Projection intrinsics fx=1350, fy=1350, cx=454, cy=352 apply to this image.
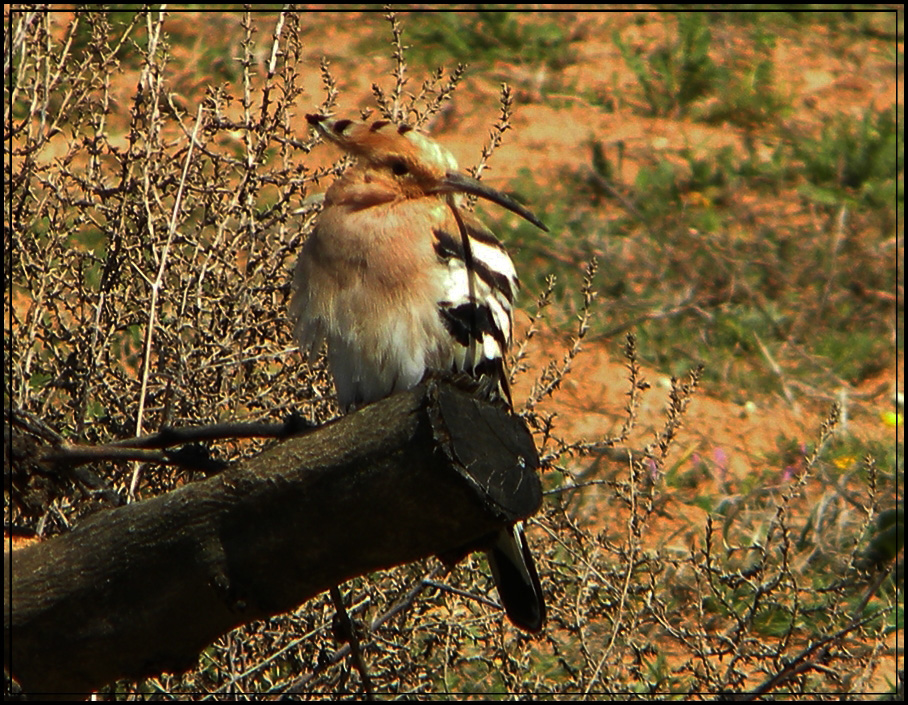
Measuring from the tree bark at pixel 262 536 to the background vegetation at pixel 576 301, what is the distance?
30 cm

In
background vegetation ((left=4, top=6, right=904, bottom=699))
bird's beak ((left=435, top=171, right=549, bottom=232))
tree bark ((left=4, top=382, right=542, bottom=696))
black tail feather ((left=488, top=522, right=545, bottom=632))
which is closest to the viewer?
tree bark ((left=4, top=382, right=542, bottom=696))

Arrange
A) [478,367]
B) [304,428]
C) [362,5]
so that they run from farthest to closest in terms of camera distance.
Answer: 1. [362,5]
2. [478,367]
3. [304,428]

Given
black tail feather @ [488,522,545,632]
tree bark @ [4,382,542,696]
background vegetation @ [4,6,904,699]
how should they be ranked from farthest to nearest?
background vegetation @ [4,6,904,699] < black tail feather @ [488,522,545,632] < tree bark @ [4,382,542,696]

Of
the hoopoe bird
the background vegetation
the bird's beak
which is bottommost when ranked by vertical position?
the background vegetation

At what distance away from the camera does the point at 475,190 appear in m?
2.91

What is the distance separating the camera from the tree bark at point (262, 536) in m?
1.80

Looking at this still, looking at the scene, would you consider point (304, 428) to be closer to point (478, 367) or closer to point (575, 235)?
point (478, 367)

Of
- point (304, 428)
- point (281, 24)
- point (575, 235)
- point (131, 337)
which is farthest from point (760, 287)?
point (304, 428)

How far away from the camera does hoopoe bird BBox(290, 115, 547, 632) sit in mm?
2854

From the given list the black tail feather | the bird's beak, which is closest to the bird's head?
the bird's beak

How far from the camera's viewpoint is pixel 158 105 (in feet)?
10.1

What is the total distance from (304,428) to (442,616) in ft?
4.13

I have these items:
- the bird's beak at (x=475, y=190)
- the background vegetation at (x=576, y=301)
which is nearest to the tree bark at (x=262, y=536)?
the background vegetation at (x=576, y=301)

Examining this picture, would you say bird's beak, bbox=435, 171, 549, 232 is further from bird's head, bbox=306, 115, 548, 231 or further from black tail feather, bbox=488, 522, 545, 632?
black tail feather, bbox=488, 522, 545, 632
